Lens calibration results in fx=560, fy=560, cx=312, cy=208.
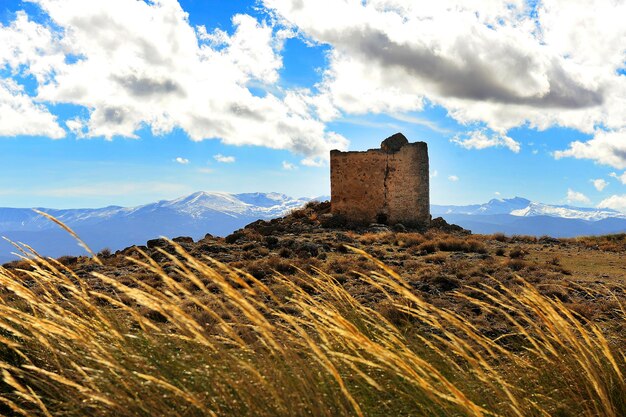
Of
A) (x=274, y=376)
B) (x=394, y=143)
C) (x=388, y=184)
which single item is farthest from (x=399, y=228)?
(x=274, y=376)

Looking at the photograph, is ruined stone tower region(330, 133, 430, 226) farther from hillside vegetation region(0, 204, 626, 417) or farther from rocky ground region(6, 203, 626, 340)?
hillside vegetation region(0, 204, 626, 417)

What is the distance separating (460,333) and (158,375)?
5806mm

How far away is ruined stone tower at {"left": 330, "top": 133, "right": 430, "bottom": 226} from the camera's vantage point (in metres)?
24.9

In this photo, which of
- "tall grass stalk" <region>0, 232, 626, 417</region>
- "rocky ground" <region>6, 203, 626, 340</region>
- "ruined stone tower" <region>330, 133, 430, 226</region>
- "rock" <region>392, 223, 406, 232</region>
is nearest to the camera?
"tall grass stalk" <region>0, 232, 626, 417</region>

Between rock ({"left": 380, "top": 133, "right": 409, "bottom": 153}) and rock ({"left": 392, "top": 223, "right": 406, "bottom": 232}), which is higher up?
rock ({"left": 380, "top": 133, "right": 409, "bottom": 153})

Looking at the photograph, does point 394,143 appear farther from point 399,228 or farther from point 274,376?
point 274,376

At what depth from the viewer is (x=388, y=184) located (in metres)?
24.9

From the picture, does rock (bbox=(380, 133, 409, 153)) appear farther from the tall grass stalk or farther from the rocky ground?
the tall grass stalk

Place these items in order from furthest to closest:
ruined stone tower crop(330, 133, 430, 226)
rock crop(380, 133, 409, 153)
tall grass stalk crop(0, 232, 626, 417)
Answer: rock crop(380, 133, 409, 153), ruined stone tower crop(330, 133, 430, 226), tall grass stalk crop(0, 232, 626, 417)

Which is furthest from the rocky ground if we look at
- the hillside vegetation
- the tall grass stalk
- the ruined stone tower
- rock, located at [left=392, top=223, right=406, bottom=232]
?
the tall grass stalk

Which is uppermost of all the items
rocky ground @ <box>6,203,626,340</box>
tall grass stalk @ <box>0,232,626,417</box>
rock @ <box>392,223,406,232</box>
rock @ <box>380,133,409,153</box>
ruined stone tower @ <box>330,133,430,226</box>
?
rock @ <box>380,133,409,153</box>

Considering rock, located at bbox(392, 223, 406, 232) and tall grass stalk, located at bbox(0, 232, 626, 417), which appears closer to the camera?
tall grass stalk, located at bbox(0, 232, 626, 417)

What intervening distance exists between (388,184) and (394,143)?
192 centimetres

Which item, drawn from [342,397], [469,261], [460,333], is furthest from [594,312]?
[342,397]
